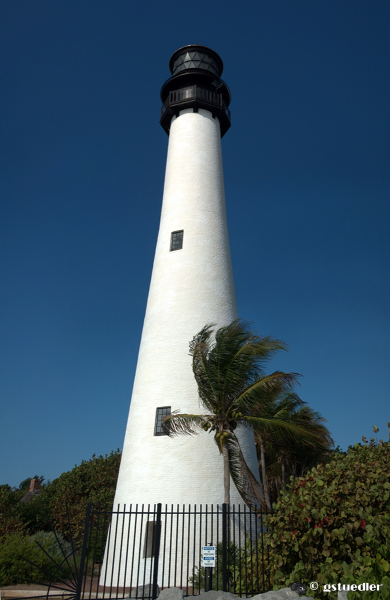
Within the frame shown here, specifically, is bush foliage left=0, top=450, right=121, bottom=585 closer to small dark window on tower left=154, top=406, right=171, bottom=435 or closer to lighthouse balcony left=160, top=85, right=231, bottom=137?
small dark window on tower left=154, top=406, right=171, bottom=435

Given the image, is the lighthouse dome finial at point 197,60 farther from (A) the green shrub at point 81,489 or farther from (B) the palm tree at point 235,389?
(A) the green shrub at point 81,489

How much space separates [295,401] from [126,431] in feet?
26.1

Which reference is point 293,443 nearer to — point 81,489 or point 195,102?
point 81,489

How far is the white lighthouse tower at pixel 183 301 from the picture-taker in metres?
14.2

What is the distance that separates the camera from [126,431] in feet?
52.4

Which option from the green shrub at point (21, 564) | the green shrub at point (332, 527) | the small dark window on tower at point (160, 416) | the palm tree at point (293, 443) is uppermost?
the palm tree at point (293, 443)

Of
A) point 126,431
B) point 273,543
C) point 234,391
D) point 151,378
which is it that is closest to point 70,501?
point 126,431

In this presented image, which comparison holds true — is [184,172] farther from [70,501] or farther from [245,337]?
[70,501]

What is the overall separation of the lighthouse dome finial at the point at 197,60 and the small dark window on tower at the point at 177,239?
9.73m

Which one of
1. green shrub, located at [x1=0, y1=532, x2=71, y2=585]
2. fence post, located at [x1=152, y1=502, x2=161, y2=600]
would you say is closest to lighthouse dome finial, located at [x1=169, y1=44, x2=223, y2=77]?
fence post, located at [x1=152, y1=502, x2=161, y2=600]

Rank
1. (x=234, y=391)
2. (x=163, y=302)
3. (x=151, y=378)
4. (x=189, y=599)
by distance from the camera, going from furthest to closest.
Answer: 1. (x=163, y=302)
2. (x=151, y=378)
3. (x=234, y=391)
4. (x=189, y=599)

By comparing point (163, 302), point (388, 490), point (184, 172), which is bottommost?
point (388, 490)

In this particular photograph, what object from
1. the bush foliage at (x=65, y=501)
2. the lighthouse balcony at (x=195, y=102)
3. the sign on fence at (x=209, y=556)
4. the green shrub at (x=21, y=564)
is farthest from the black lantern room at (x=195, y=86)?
the green shrub at (x=21, y=564)

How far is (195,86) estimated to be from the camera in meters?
21.5
